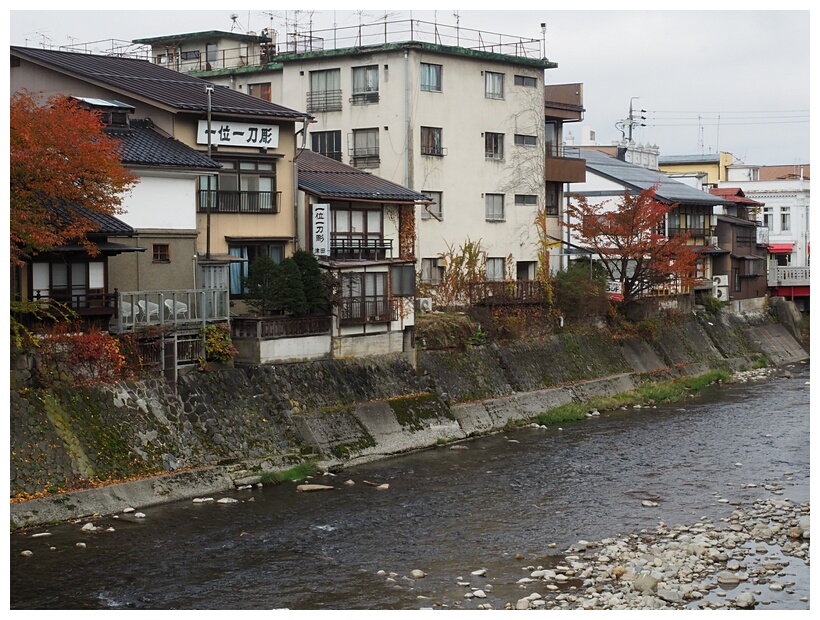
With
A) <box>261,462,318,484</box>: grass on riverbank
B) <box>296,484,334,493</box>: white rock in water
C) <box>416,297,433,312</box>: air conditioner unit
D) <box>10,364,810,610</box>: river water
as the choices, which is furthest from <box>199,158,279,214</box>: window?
<box>296,484,334,493</box>: white rock in water

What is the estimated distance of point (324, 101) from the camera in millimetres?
44406

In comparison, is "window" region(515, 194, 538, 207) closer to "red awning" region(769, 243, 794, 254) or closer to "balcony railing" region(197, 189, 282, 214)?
"balcony railing" region(197, 189, 282, 214)

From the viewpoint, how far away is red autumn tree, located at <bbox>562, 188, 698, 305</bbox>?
4791cm

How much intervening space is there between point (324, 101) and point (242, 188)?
11105mm

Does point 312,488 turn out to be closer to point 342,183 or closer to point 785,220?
point 342,183

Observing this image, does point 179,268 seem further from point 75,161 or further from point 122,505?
point 122,505

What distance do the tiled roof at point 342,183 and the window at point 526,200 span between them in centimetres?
778

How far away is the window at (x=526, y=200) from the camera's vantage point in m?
47.1

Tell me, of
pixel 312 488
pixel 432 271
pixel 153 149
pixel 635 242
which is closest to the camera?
pixel 312 488

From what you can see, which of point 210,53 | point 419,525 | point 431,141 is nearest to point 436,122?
point 431,141

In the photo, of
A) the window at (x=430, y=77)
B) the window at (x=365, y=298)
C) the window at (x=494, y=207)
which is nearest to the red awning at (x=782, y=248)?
the window at (x=494, y=207)

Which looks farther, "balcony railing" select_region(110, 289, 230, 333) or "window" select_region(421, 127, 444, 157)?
"window" select_region(421, 127, 444, 157)

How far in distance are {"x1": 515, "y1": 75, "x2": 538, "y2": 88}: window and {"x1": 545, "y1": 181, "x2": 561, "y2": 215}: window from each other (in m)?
4.30

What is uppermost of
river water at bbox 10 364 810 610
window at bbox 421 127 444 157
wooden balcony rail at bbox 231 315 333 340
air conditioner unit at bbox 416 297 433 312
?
window at bbox 421 127 444 157
